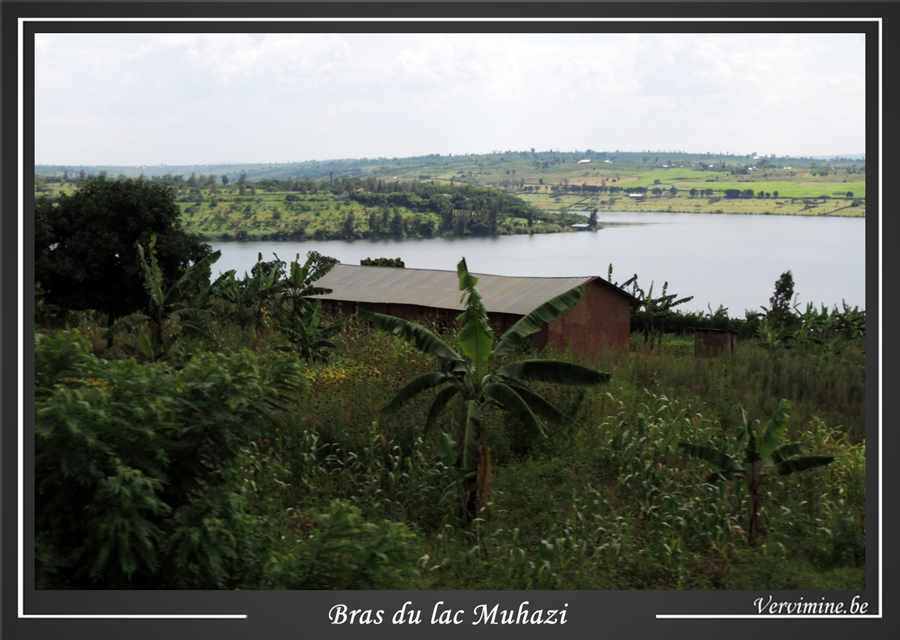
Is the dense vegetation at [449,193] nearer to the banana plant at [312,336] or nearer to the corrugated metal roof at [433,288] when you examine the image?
the corrugated metal roof at [433,288]

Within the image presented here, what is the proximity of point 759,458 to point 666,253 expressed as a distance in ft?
37.0

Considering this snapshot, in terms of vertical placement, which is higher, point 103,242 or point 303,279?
point 103,242

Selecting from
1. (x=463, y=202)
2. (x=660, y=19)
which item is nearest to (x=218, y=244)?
(x=463, y=202)

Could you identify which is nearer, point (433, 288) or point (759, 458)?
point (759, 458)

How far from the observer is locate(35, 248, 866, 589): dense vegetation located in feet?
11.1

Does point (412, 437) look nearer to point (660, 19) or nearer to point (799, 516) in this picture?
point (799, 516)

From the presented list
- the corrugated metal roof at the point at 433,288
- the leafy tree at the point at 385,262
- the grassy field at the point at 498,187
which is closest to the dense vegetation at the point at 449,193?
the grassy field at the point at 498,187

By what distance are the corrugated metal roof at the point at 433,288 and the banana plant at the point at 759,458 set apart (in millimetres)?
5673

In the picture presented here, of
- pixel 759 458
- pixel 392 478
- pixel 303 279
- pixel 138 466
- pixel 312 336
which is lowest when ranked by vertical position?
pixel 392 478

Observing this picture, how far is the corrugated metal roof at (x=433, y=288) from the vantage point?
12270 mm

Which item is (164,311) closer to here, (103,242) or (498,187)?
(103,242)

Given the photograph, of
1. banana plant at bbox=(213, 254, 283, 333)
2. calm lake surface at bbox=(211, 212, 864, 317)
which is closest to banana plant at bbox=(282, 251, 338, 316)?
banana plant at bbox=(213, 254, 283, 333)

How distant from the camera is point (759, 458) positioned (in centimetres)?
568

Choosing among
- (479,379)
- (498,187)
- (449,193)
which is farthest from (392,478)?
(498,187)
